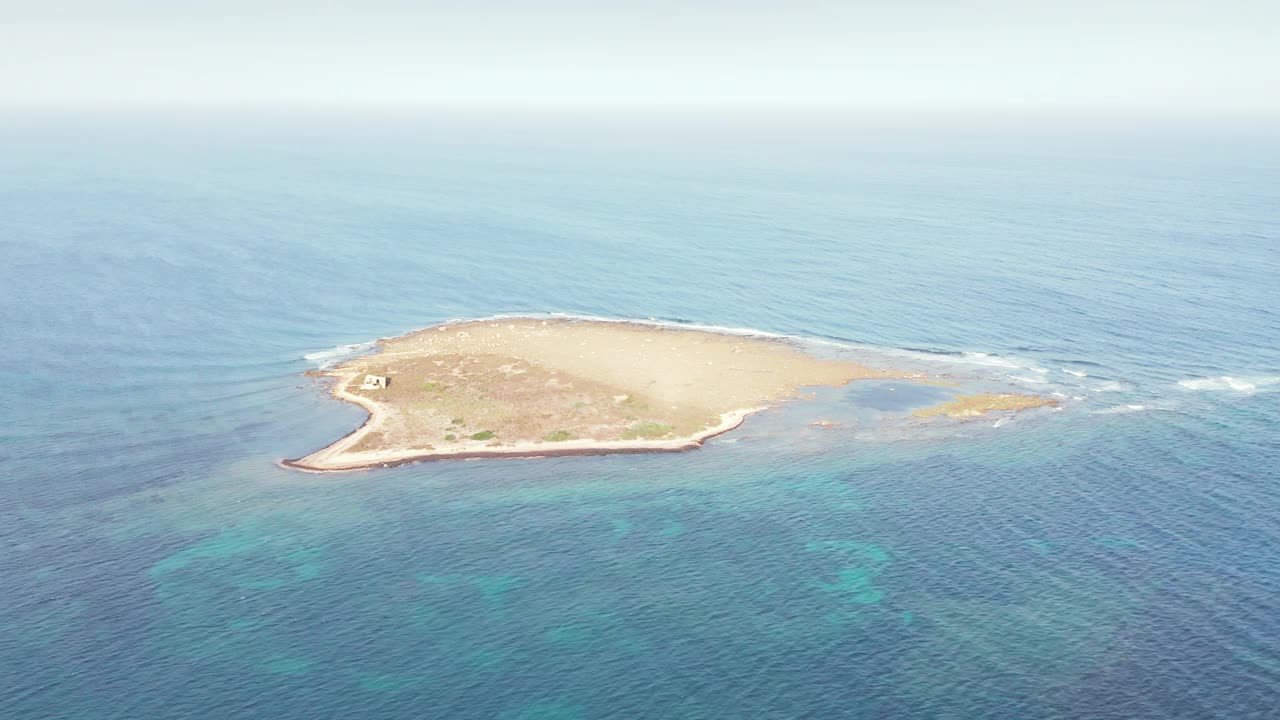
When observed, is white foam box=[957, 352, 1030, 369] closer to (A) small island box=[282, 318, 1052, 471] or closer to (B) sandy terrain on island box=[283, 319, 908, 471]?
(B) sandy terrain on island box=[283, 319, 908, 471]

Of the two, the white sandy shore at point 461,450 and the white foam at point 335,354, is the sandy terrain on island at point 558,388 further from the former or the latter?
the white foam at point 335,354

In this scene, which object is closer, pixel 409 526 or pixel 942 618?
pixel 942 618

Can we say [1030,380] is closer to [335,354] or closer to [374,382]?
[374,382]

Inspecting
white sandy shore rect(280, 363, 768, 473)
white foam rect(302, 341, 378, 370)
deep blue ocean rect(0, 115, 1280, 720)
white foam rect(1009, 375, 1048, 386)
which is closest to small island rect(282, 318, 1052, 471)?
white sandy shore rect(280, 363, 768, 473)

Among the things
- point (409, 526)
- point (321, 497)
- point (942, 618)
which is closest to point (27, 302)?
point (321, 497)

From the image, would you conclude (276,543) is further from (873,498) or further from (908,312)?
(908,312)

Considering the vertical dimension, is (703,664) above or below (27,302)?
below

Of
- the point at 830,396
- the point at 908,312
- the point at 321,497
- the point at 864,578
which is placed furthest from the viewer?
the point at 908,312
